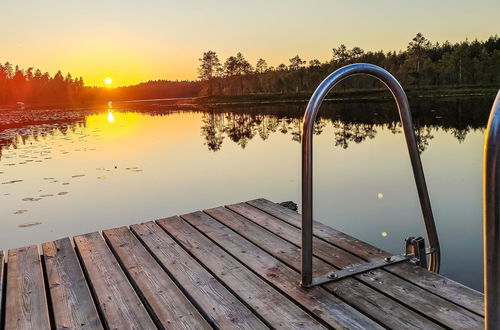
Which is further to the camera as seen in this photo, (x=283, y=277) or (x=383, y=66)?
(x=383, y=66)

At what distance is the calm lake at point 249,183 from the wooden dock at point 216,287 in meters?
2.42

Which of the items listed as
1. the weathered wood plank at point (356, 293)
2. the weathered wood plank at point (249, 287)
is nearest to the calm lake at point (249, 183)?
the weathered wood plank at point (356, 293)

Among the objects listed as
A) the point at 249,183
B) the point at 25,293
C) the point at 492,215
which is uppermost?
the point at 492,215

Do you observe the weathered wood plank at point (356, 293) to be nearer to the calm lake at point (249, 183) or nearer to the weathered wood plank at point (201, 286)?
the weathered wood plank at point (201, 286)

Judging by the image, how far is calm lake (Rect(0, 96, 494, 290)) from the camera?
5.66 metres

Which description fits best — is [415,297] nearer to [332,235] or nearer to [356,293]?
[356,293]

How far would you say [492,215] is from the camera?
878 mm

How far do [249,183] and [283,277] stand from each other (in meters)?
6.62

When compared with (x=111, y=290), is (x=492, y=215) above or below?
above

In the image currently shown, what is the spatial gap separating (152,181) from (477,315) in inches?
313

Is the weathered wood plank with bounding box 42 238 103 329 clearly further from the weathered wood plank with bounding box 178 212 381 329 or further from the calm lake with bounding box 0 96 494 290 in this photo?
the calm lake with bounding box 0 96 494 290

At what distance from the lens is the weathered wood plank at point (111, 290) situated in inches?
68.5

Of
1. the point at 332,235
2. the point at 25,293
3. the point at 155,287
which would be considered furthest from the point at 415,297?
the point at 25,293

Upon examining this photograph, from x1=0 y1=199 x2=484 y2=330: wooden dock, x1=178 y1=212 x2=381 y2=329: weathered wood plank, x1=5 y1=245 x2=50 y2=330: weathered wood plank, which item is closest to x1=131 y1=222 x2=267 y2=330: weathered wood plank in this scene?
x1=0 y1=199 x2=484 y2=330: wooden dock
